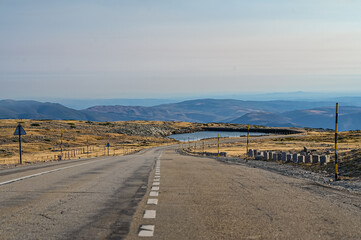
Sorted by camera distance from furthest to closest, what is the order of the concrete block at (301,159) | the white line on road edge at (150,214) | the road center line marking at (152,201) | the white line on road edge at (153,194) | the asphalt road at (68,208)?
the concrete block at (301,159) → the white line on road edge at (153,194) → the road center line marking at (152,201) → the white line on road edge at (150,214) → the asphalt road at (68,208)

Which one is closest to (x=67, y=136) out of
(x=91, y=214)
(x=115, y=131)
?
(x=115, y=131)

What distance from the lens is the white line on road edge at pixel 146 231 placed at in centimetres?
640

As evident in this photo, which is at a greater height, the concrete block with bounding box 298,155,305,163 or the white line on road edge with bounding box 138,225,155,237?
the white line on road edge with bounding box 138,225,155,237

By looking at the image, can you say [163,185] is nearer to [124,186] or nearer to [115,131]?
[124,186]

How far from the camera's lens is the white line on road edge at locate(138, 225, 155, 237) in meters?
6.40

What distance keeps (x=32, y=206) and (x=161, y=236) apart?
3.75 m

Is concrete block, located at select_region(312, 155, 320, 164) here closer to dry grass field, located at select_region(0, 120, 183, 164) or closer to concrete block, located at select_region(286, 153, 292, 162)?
concrete block, located at select_region(286, 153, 292, 162)

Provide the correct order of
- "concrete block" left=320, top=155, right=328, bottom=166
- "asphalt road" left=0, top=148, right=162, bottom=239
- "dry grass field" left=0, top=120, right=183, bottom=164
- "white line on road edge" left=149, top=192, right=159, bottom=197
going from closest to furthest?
1. "asphalt road" left=0, top=148, right=162, bottom=239
2. "white line on road edge" left=149, top=192, right=159, bottom=197
3. "concrete block" left=320, top=155, right=328, bottom=166
4. "dry grass field" left=0, top=120, right=183, bottom=164

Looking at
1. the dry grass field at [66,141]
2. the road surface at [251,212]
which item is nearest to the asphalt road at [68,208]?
the road surface at [251,212]

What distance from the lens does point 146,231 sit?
6.61 metres

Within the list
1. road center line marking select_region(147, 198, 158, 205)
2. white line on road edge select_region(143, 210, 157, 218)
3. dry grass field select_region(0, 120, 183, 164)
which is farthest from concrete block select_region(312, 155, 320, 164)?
dry grass field select_region(0, 120, 183, 164)

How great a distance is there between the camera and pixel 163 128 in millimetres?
187000

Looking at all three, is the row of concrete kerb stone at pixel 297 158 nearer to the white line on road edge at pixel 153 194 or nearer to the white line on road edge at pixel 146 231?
the white line on road edge at pixel 153 194

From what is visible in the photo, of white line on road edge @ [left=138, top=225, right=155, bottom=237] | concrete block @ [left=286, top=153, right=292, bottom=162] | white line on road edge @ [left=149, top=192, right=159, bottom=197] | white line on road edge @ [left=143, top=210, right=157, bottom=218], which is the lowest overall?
concrete block @ [left=286, top=153, right=292, bottom=162]
